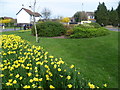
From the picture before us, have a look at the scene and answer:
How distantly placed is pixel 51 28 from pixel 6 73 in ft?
41.4

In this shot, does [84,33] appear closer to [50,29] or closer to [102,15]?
[50,29]

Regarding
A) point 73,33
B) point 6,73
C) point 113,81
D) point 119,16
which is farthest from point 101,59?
point 119,16

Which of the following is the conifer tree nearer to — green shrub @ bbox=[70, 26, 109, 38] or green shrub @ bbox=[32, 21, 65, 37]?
green shrub @ bbox=[32, 21, 65, 37]

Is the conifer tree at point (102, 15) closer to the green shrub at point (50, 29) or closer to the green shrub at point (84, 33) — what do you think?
the green shrub at point (50, 29)

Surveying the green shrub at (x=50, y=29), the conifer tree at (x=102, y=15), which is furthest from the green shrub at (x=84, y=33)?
the conifer tree at (x=102, y=15)

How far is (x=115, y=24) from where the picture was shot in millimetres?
39594

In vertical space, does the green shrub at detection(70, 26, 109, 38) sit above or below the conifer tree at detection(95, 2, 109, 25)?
below

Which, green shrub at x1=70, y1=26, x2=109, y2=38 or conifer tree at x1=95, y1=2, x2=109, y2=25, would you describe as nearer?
green shrub at x1=70, y1=26, x2=109, y2=38

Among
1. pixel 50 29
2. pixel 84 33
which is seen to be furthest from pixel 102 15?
pixel 84 33

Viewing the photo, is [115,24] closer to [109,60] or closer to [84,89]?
[109,60]

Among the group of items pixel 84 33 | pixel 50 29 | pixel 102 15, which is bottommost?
pixel 84 33

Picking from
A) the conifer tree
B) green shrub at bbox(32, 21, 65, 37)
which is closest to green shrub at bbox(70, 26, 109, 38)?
green shrub at bbox(32, 21, 65, 37)

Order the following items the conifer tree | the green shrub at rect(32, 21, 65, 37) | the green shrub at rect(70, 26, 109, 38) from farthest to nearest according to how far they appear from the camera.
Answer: the conifer tree, the green shrub at rect(32, 21, 65, 37), the green shrub at rect(70, 26, 109, 38)

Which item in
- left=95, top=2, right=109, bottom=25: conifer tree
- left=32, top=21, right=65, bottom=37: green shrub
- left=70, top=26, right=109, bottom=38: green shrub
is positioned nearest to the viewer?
left=70, top=26, right=109, bottom=38: green shrub
